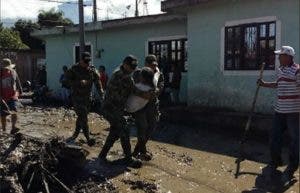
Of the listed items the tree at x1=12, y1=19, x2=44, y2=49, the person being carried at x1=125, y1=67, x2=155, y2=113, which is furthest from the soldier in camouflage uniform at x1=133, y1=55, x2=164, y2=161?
the tree at x1=12, y1=19, x2=44, y2=49

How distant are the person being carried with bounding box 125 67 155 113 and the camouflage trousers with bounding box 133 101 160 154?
4.8 inches

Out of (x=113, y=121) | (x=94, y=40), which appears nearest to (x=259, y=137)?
(x=113, y=121)

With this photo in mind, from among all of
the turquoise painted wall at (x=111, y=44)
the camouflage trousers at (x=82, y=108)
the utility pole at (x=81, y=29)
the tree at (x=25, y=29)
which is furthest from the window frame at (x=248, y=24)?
the tree at (x=25, y=29)

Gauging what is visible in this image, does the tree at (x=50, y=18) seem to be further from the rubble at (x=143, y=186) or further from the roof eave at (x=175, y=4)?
the rubble at (x=143, y=186)

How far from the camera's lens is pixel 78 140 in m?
9.99

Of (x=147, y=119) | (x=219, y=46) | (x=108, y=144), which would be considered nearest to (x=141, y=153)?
(x=147, y=119)

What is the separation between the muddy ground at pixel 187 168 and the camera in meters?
7.08

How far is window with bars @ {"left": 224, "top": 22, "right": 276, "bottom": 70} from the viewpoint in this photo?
11930 mm

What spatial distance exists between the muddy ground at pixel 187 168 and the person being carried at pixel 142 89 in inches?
37.6

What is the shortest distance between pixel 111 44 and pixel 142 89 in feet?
38.9

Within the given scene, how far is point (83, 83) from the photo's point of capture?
368 inches

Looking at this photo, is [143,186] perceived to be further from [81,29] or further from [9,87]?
[81,29]

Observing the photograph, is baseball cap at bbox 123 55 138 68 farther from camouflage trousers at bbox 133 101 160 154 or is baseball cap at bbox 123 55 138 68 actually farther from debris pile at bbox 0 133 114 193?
debris pile at bbox 0 133 114 193

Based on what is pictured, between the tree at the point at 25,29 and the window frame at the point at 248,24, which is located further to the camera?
the tree at the point at 25,29
